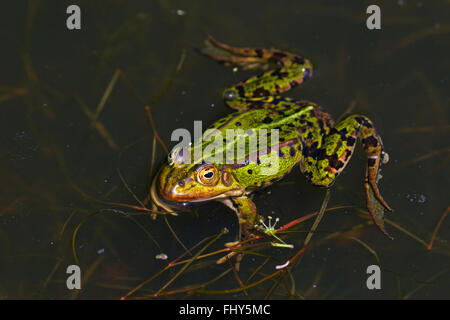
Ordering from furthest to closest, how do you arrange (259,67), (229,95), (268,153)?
1. (259,67)
2. (229,95)
3. (268,153)

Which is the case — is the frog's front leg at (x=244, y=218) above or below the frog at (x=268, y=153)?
below

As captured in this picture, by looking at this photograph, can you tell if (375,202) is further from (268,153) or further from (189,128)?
(189,128)

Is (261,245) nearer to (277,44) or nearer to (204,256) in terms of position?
(204,256)

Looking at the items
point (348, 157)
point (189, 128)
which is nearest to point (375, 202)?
point (348, 157)

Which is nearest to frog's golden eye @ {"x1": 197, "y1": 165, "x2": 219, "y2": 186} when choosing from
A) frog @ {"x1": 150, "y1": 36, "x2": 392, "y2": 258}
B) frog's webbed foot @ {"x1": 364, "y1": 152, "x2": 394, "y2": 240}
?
frog @ {"x1": 150, "y1": 36, "x2": 392, "y2": 258}

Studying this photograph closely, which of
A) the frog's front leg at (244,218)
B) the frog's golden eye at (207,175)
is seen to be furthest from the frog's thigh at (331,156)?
the frog's golden eye at (207,175)

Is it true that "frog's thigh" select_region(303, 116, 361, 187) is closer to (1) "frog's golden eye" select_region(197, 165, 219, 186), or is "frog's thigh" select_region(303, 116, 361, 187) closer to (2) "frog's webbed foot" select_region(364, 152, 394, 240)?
(2) "frog's webbed foot" select_region(364, 152, 394, 240)

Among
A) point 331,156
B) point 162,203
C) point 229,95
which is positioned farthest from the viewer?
point 229,95

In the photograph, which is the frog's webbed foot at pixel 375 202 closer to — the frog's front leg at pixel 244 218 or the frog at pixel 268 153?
the frog at pixel 268 153
